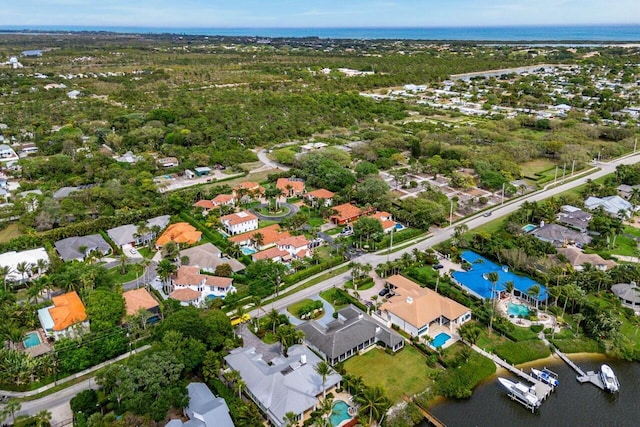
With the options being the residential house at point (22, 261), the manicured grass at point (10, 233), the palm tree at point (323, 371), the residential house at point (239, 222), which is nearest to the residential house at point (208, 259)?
the residential house at point (239, 222)

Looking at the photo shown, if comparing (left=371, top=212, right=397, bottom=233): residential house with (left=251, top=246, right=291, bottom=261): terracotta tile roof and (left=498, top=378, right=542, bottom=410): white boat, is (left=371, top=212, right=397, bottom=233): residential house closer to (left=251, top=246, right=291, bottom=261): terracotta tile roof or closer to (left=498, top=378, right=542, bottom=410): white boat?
(left=251, top=246, right=291, bottom=261): terracotta tile roof

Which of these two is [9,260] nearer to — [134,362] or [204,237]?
[204,237]

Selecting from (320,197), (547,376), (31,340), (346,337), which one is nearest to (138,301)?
(31,340)

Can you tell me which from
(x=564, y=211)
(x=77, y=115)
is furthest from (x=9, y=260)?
(x=77, y=115)

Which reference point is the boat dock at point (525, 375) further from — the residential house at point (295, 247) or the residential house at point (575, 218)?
the residential house at point (575, 218)

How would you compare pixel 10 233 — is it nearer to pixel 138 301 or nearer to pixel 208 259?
pixel 208 259

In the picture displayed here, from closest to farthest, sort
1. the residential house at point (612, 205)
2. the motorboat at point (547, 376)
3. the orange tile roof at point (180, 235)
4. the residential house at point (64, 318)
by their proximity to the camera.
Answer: the motorboat at point (547, 376), the residential house at point (64, 318), the orange tile roof at point (180, 235), the residential house at point (612, 205)
